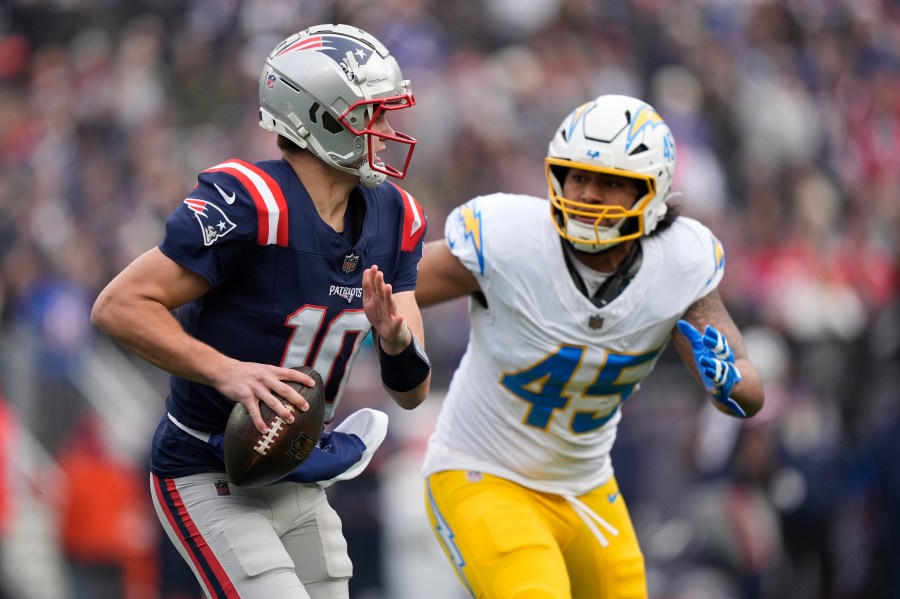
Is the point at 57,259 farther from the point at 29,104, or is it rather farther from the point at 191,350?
the point at 191,350

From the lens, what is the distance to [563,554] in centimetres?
489

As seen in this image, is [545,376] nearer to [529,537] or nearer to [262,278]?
[529,537]

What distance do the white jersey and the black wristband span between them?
0.74 m

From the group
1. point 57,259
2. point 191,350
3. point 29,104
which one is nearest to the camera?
point 191,350

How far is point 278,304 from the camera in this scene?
12.5ft

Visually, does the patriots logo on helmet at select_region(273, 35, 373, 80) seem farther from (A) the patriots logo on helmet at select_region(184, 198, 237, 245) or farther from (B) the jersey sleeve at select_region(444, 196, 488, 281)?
(B) the jersey sleeve at select_region(444, 196, 488, 281)

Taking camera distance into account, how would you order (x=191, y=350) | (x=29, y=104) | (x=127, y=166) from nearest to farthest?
1. (x=191, y=350)
2. (x=127, y=166)
3. (x=29, y=104)

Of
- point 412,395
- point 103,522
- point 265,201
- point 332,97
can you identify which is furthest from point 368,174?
point 103,522

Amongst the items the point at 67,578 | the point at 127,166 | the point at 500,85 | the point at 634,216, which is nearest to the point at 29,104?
the point at 127,166

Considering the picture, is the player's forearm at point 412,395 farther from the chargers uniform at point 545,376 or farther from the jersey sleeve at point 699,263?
the jersey sleeve at point 699,263

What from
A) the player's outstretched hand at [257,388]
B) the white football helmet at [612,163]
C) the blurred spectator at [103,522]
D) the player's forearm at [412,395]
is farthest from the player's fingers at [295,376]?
the blurred spectator at [103,522]

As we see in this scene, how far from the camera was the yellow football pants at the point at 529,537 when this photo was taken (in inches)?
179

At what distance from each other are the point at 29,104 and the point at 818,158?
642cm

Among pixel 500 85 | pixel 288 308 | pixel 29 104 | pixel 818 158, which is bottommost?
pixel 818 158
